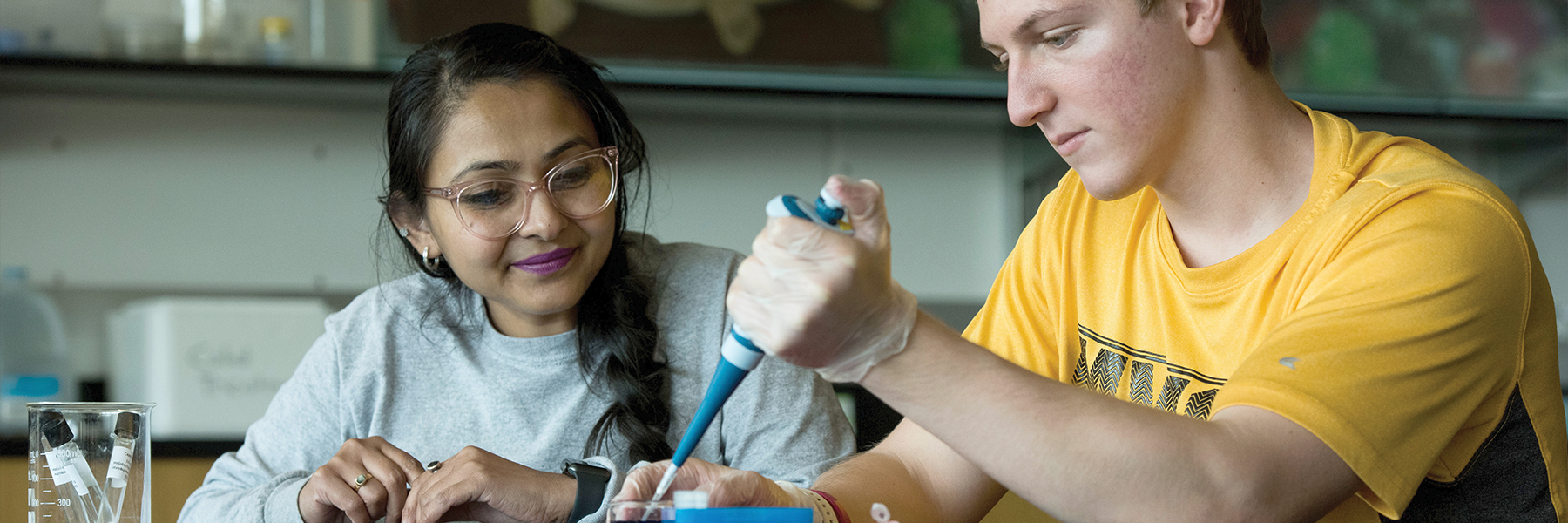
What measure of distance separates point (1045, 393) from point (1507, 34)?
255cm

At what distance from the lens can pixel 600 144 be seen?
1431mm

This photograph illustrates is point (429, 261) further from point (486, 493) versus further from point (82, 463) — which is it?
point (82, 463)

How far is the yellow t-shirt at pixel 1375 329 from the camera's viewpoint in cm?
76

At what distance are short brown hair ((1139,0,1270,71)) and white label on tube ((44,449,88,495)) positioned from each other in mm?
1013

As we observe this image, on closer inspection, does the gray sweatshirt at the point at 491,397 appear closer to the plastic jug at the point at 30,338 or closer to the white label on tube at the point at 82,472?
the white label on tube at the point at 82,472

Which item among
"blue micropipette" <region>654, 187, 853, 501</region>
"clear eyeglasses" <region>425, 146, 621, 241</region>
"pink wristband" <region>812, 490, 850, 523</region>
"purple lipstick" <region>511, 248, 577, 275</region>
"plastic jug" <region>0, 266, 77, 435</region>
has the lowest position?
"plastic jug" <region>0, 266, 77, 435</region>

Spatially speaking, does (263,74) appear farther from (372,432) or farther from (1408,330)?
(1408,330)

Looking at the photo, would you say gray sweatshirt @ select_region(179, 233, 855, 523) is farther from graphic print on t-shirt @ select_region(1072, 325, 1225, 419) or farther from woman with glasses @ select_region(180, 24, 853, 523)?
graphic print on t-shirt @ select_region(1072, 325, 1225, 419)

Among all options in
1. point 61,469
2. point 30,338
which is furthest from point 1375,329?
point 30,338

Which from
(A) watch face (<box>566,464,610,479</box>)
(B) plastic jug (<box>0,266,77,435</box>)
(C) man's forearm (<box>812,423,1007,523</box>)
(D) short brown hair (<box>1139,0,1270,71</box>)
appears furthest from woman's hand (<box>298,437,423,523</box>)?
(B) plastic jug (<box>0,266,77,435</box>)

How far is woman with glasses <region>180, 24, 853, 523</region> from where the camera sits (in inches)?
52.1

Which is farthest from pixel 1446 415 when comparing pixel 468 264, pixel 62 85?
pixel 62 85

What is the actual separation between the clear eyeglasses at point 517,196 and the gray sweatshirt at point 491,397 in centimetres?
18

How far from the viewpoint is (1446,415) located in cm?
80
